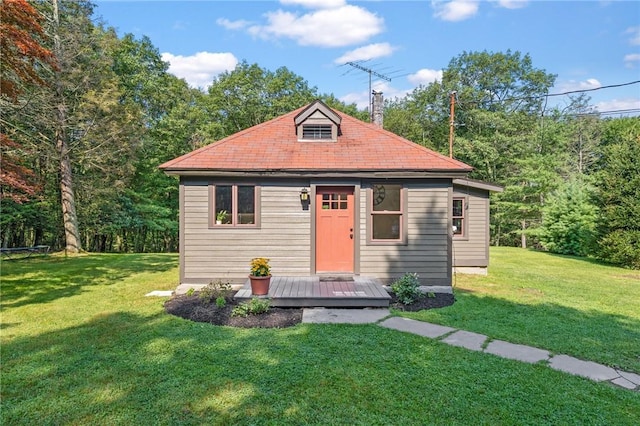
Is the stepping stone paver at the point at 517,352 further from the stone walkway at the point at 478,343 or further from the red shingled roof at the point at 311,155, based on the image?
the red shingled roof at the point at 311,155

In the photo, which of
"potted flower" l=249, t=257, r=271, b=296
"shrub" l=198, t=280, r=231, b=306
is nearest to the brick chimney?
"potted flower" l=249, t=257, r=271, b=296

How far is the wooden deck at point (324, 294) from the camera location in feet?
19.4

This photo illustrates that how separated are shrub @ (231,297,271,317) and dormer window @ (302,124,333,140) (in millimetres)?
4466

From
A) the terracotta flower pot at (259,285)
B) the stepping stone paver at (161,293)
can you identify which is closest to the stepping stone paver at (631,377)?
the terracotta flower pot at (259,285)

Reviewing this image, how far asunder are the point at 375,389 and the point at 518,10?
13.1m

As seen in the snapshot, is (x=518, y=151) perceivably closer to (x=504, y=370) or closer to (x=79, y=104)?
(x=504, y=370)

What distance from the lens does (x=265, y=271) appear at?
20.2 ft

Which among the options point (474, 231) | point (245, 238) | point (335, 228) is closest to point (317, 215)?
point (335, 228)

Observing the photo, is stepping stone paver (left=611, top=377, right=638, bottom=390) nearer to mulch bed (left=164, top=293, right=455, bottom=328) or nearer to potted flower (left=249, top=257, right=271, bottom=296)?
mulch bed (left=164, top=293, right=455, bottom=328)

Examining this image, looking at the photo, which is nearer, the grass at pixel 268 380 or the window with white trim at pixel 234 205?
the grass at pixel 268 380

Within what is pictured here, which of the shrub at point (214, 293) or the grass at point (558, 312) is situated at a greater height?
the shrub at point (214, 293)

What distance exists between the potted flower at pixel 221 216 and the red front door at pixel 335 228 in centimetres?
200

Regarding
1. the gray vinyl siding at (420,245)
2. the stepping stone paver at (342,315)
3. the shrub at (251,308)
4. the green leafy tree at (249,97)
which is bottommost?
the stepping stone paver at (342,315)

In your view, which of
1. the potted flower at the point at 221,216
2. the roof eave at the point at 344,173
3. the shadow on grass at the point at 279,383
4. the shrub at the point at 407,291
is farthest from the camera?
the potted flower at the point at 221,216
